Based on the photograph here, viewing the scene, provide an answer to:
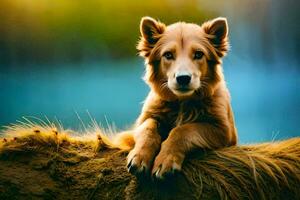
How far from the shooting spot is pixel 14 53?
12.2 feet

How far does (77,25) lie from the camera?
3943mm

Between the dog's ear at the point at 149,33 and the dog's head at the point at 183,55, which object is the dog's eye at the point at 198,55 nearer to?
the dog's head at the point at 183,55

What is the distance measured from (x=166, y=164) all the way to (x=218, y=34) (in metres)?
1.09

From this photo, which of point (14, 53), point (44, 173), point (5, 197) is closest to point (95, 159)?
point (44, 173)

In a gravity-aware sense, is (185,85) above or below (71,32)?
below

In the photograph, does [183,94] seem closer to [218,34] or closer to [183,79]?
[183,79]

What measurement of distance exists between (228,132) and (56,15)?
168cm

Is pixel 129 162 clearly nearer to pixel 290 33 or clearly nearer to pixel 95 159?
pixel 95 159

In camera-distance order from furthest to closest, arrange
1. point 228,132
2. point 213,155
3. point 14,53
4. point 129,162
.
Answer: point 14,53 < point 228,132 < point 213,155 < point 129,162

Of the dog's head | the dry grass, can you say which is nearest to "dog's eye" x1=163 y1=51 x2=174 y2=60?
the dog's head

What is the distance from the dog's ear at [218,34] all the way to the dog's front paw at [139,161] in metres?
0.94

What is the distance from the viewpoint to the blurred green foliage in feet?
12.4

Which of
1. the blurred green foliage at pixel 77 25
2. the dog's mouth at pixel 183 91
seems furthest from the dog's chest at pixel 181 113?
the blurred green foliage at pixel 77 25

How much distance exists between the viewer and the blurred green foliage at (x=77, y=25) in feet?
12.4
